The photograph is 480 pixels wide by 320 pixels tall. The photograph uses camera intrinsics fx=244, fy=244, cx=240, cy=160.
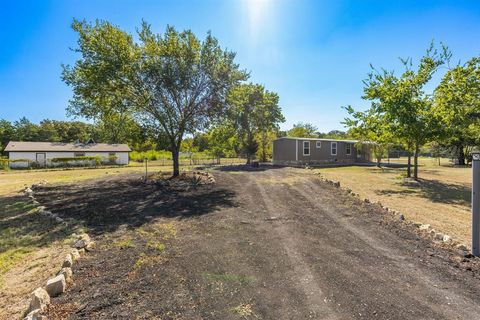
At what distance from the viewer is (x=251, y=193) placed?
984 cm

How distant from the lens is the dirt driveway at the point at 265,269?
9.29 ft

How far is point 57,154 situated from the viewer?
31.7 metres

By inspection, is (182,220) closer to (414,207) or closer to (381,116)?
(414,207)

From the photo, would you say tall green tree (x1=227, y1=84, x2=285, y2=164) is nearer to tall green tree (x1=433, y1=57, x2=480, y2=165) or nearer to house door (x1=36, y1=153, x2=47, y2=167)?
tall green tree (x1=433, y1=57, x2=480, y2=165)

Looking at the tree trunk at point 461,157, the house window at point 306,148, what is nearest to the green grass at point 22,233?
the house window at point 306,148

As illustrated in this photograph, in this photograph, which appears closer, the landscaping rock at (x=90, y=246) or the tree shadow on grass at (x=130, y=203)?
the landscaping rock at (x=90, y=246)

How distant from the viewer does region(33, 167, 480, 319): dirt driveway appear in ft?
9.29

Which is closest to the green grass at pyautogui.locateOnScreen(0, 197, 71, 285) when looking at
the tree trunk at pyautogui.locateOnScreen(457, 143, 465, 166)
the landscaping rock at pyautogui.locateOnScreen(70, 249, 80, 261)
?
the landscaping rock at pyautogui.locateOnScreen(70, 249, 80, 261)

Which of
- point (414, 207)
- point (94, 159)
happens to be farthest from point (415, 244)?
point (94, 159)

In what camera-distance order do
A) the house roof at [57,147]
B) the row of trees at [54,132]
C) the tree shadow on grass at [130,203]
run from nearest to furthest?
1. the tree shadow on grass at [130,203]
2. the house roof at [57,147]
3. the row of trees at [54,132]

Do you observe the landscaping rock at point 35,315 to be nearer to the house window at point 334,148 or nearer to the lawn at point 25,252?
the lawn at point 25,252

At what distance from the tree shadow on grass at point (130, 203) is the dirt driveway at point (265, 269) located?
11cm

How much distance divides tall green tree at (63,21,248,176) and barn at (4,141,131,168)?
61.0 feet

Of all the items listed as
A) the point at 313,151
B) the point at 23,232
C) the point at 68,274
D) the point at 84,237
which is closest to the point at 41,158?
the point at 23,232
